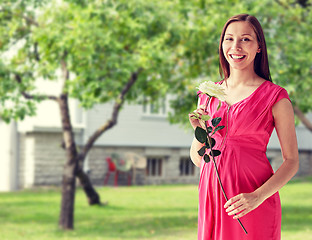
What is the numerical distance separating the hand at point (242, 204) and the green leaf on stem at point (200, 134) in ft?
1.11

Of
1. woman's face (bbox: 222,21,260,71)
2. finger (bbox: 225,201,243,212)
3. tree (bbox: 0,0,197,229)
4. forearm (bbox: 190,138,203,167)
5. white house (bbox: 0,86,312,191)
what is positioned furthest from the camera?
white house (bbox: 0,86,312,191)

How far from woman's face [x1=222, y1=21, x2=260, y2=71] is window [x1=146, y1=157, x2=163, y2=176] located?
20.4 meters

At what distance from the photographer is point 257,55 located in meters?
3.12

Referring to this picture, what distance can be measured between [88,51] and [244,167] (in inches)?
282

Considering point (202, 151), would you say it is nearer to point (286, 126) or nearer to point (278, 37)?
point (286, 126)

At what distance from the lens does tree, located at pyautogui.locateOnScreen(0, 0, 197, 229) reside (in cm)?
989

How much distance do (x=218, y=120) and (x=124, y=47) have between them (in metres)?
8.35

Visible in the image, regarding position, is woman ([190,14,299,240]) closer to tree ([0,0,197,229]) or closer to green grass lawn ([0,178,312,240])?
tree ([0,0,197,229])

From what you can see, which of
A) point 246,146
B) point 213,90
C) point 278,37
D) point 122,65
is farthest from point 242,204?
point 278,37

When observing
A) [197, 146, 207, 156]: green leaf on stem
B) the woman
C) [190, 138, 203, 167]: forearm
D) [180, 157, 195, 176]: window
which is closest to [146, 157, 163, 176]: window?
[180, 157, 195, 176]: window

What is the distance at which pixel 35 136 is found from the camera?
67.1 ft

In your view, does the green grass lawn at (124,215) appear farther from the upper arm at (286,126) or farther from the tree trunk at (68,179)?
the upper arm at (286,126)

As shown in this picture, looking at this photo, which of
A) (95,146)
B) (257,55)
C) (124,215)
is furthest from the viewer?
(95,146)

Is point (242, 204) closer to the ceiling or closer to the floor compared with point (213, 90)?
closer to the floor
